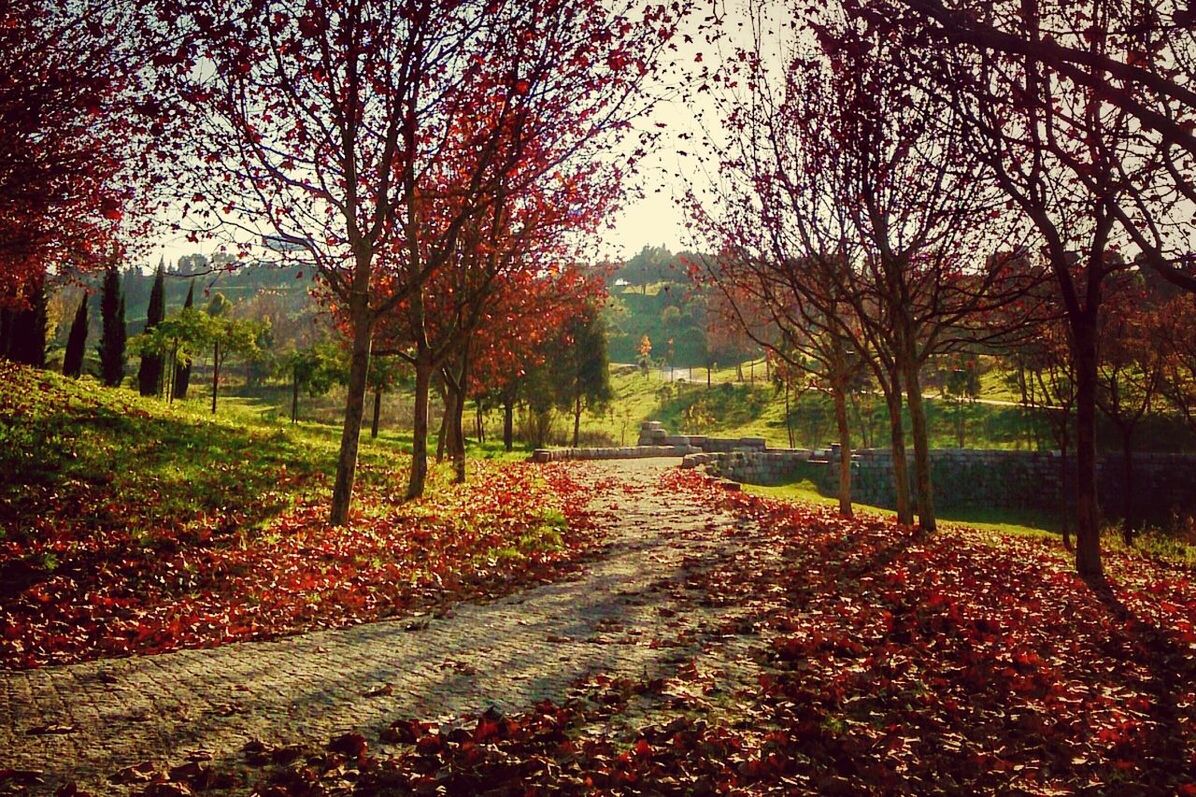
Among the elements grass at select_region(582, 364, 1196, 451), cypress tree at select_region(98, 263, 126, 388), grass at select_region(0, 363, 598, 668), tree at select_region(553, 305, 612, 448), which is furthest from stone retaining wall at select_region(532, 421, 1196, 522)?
cypress tree at select_region(98, 263, 126, 388)

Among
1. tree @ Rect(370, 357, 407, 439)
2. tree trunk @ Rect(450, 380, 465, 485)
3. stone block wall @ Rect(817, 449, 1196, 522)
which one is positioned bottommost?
stone block wall @ Rect(817, 449, 1196, 522)

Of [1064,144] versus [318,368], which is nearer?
[1064,144]

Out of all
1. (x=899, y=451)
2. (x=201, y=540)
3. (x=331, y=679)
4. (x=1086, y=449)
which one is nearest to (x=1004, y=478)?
(x=899, y=451)

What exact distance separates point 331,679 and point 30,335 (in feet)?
117

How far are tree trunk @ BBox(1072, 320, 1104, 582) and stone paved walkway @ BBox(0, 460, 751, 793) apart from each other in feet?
24.9

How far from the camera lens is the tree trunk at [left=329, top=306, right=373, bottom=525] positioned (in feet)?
44.4

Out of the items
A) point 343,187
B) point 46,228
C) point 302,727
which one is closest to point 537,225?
point 343,187

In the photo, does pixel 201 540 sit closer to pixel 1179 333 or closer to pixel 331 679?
pixel 331 679

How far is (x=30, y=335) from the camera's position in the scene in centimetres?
3381

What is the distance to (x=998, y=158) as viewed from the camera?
34.3 feet

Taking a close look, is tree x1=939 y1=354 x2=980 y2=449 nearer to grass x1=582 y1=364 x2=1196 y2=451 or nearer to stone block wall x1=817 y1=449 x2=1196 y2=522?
grass x1=582 y1=364 x2=1196 y2=451

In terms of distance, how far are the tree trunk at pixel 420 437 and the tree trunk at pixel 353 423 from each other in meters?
3.90

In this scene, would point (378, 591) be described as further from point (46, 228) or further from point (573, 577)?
point (46, 228)

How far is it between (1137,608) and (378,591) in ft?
33.3
